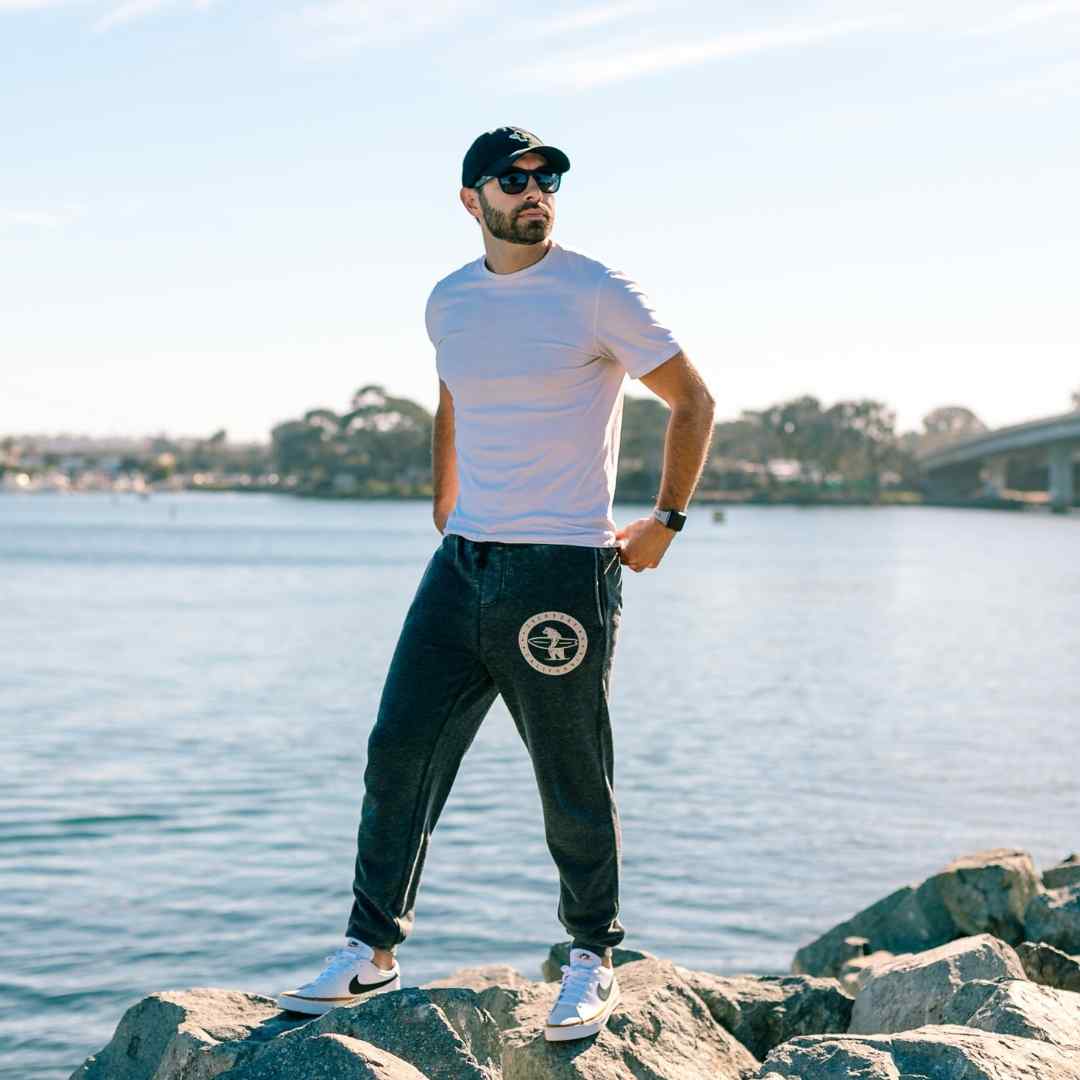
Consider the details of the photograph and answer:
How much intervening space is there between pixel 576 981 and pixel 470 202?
85.4 inches

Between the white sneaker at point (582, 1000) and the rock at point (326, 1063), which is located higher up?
the rock at point (326, 1063)

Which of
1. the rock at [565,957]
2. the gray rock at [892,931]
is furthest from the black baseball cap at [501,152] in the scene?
the gray rock at [892,931]

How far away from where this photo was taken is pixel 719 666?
110 feet

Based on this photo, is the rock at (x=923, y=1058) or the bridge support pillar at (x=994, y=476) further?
the bridge support pillar at (x=994, y=476)

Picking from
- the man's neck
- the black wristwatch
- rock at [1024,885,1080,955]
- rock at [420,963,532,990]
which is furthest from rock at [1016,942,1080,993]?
the man's neck

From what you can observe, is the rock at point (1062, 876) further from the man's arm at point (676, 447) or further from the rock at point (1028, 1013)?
the man's arm at point (676, 447)

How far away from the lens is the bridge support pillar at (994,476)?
547ft

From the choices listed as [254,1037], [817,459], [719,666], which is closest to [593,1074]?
[254,1037]

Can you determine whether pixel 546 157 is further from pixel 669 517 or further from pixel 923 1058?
pixel 923 1058

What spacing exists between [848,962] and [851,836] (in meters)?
7.41

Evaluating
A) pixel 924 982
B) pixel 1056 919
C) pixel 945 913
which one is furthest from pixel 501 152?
pixel 945 913

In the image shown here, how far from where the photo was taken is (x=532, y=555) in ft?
14.6

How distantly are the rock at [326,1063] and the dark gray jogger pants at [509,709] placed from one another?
71cm

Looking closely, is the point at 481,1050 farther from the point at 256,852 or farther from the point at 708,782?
the point at 708,782
